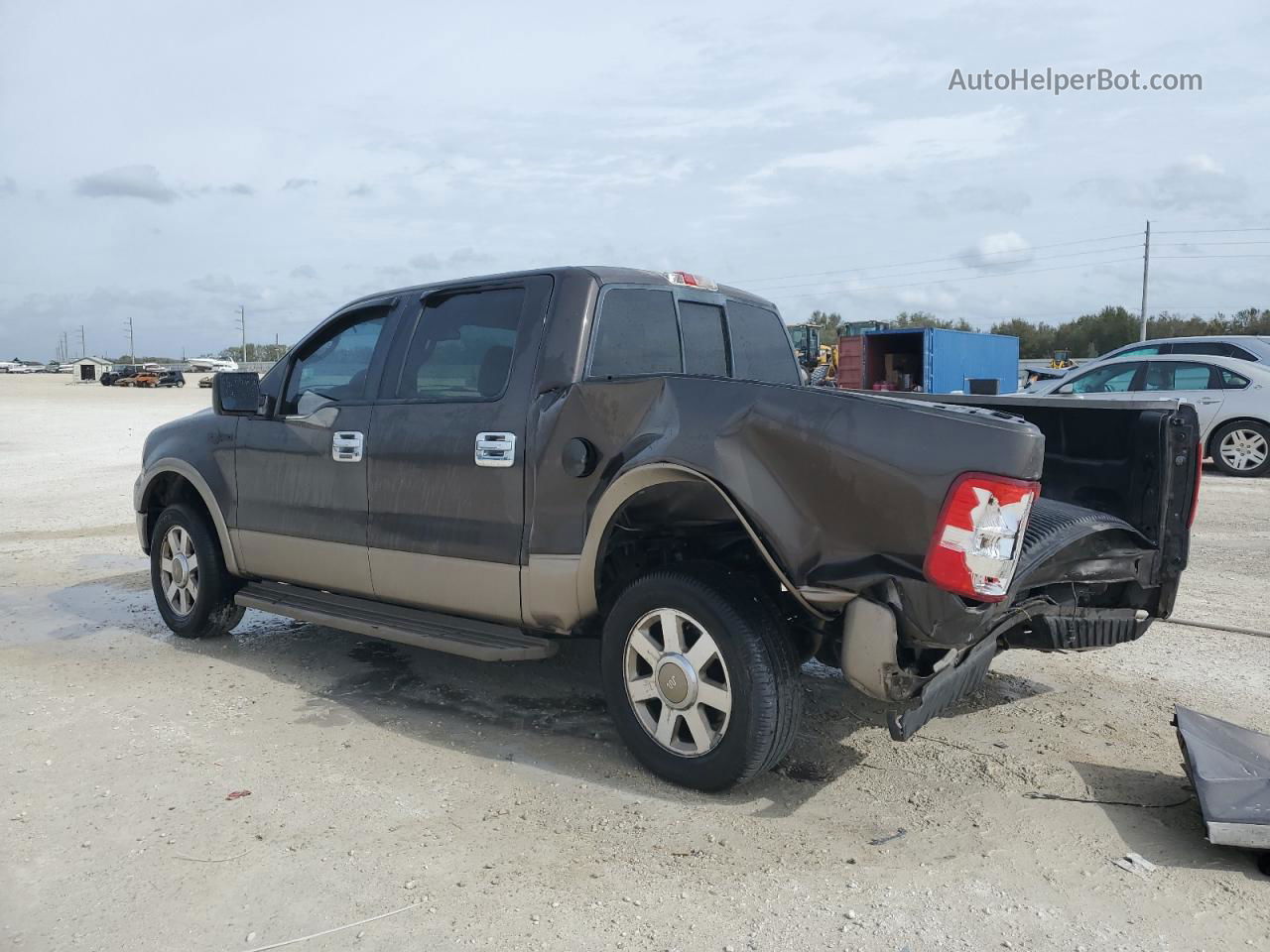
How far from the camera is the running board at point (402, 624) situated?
4.31 metres

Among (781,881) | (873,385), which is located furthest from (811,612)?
(873,385)

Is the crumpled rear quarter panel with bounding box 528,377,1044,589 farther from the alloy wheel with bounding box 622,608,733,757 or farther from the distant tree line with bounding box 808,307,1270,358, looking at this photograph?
the distant tree line with bounding box 808,307,1270,358

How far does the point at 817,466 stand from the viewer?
344cm

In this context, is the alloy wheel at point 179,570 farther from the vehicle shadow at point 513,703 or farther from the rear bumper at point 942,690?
the rear bumper at point 942,690

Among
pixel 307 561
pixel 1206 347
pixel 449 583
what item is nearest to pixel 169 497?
pixel 307 561

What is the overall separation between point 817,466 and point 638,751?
1.33 m

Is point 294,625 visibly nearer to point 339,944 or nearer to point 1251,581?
point 339,944

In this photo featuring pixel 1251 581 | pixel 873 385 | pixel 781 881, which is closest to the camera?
pixel 781 881

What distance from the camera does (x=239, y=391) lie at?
550 centimetres

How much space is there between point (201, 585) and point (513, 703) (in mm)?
2178

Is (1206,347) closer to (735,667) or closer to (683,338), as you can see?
(683,338)

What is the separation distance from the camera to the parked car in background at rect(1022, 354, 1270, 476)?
13.1 meters

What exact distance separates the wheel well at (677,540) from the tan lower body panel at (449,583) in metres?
0.41

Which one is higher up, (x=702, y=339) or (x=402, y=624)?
(x=702, y=339)
